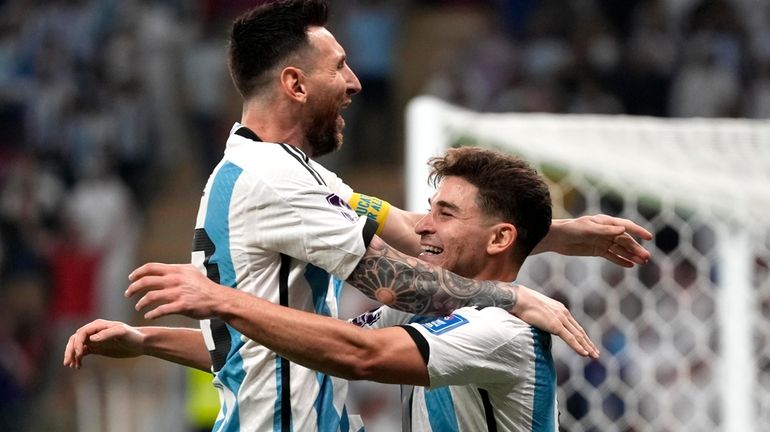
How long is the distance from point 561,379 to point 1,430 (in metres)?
5.48

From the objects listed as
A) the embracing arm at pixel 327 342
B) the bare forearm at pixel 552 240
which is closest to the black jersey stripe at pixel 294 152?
the embracing arm at pixel 327 342

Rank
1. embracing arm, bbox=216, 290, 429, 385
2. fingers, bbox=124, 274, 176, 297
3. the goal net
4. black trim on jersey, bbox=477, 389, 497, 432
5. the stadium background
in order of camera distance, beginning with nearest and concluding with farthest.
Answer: fingers, bbox=124, 274, 176, 297
embracing arm, bbox=216, 290, 429, 385
black trim on jersey, bbox=477, 389, 497, 432
the goal net
the stadium background

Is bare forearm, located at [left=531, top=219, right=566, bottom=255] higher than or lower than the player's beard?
lower

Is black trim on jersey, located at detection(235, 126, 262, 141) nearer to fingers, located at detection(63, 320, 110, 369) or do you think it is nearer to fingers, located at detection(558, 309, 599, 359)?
fingers, located at detection(63, 320, 110, 369)

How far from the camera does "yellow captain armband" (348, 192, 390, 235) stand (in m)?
3.58

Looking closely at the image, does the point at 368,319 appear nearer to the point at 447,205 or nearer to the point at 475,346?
the point at 447,205

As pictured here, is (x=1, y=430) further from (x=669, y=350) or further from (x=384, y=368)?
(x=384, y=368)

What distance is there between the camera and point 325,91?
334cm

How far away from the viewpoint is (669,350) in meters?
6.40

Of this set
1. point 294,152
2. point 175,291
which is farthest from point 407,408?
point 175,291

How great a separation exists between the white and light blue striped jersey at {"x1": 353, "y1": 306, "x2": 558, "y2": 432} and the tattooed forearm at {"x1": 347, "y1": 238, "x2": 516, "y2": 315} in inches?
1.1

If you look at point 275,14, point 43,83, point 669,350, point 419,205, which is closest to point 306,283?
point 275,14

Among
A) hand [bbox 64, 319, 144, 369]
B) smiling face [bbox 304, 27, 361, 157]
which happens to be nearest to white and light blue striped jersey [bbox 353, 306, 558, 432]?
smiling face [bbox 304, 27, 361, 157]

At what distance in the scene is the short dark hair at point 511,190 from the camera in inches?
131
